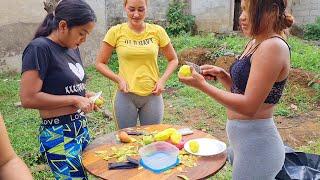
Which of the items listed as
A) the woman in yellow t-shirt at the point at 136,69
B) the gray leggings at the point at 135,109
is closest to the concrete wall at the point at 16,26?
the woman in yellow t-shirt at the point at 136,69

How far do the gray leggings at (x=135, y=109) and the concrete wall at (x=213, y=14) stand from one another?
824 cm

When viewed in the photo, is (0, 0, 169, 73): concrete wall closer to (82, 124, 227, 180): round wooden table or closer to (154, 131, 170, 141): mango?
(82, 124, 227, 180): round wooden table

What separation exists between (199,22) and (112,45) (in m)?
8.32

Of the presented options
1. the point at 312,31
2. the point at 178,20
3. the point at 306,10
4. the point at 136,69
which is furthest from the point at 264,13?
the point at 306,10

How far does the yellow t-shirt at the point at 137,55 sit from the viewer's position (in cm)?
318

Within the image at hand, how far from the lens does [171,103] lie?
6.41 m

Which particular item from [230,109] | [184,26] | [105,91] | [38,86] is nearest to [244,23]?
[230,109]

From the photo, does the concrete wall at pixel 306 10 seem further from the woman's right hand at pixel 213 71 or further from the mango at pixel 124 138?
the mango at pixel 124 138

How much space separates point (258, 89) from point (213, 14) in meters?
9.46

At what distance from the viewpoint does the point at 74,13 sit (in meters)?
2.32

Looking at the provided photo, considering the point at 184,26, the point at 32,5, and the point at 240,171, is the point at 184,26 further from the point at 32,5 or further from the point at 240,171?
Result: the point at 240,171

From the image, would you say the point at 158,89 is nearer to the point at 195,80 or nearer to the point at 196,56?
the point at 195,80

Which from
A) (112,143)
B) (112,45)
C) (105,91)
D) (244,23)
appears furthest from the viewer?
(105,91)

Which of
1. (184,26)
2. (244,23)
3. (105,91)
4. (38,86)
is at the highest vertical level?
(244,23)
